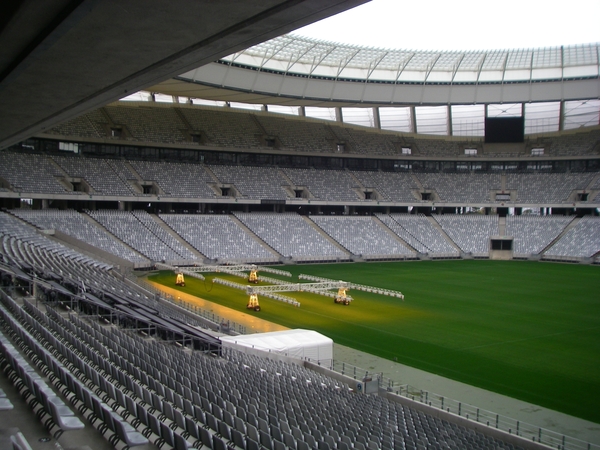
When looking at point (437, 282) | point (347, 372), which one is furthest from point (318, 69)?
point (347, 372)

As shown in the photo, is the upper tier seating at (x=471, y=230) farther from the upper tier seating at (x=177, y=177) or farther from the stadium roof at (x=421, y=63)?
→ the upper tier seating at (x=177, y=177)

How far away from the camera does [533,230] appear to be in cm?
6288

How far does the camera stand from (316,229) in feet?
194

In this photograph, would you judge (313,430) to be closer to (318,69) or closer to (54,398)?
(54,398)

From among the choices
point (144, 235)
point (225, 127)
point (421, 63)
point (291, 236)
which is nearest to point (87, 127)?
point (144, 235)

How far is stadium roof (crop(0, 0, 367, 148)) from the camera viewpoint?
21.0 feet

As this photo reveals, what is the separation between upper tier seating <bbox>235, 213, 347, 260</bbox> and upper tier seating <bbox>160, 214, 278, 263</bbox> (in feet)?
5.41

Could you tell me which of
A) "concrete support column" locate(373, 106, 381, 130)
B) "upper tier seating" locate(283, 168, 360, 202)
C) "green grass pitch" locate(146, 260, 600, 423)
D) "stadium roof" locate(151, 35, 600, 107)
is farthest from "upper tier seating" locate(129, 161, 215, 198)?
"concrete support column" locate(373, 106, 381, 130)

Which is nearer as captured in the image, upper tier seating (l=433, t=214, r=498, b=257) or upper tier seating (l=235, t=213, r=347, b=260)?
upper tier seating (l=235, t=213, r=347, b=260)

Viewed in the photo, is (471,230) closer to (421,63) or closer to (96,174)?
(421,63)

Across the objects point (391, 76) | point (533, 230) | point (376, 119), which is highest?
point (391, 76)

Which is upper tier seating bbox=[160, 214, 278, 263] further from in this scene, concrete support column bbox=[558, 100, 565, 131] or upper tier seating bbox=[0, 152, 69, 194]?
concrete support column bbox=[558, 100, 565, 131]

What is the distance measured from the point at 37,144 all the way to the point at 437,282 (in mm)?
37495

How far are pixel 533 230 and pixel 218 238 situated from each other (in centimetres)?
3443
